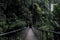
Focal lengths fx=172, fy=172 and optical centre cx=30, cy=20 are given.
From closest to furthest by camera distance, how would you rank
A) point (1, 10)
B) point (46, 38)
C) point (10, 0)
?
point (46, 38)
point (1, 10)
point (10, 0)

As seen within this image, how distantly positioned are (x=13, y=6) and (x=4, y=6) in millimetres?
1963

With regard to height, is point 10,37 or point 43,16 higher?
point 10,37

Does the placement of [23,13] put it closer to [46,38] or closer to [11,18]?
[11,18]

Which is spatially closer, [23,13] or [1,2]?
[1,2]

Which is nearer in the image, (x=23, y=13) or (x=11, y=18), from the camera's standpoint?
(x=11, y=18)

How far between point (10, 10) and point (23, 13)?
2594 millimetres

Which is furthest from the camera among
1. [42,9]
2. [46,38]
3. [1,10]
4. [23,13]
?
[42,9]

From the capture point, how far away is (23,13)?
61.8 ft

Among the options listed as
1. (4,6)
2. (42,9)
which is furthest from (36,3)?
(4,6)

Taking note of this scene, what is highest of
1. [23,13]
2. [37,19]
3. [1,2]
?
[1,2]

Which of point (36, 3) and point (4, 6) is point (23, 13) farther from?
point (36, 3)

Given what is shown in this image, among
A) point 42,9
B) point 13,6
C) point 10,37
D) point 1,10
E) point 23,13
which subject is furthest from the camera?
point 42,9

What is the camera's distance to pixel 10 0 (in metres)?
16.0

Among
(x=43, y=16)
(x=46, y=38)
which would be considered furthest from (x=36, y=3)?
(x=46, y=38)
